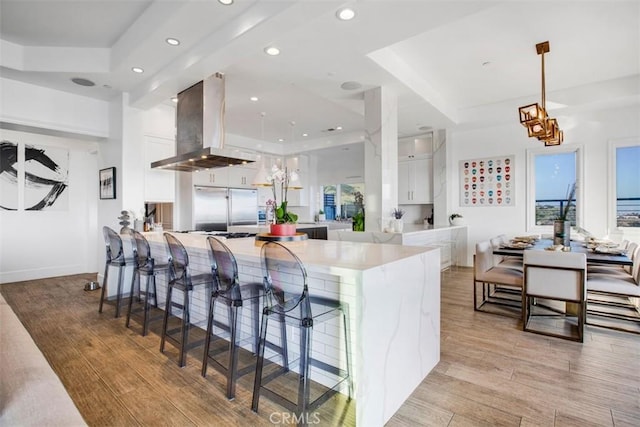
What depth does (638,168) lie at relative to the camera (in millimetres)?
4602

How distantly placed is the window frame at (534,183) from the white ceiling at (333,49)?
0.78 m

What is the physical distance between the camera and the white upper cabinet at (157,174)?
4.46 m

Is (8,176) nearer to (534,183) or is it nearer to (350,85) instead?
(350,85)

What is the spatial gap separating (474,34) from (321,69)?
160 centimetres

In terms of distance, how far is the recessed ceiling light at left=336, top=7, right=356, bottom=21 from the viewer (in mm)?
2361

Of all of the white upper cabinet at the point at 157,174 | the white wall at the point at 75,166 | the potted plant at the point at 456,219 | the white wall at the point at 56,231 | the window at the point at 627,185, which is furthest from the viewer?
the potted plant at the point at 456,219

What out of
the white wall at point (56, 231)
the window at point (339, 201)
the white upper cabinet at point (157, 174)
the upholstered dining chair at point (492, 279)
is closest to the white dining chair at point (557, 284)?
the upholstered dining chair at point (492, 279)

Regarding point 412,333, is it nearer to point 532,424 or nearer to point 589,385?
point 532,424

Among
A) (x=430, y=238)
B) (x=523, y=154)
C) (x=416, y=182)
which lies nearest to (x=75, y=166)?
(x=430, y=238)

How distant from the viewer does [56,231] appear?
5.57 metres

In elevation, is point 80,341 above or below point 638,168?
below

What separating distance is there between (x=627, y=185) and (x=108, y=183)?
7.73 metres

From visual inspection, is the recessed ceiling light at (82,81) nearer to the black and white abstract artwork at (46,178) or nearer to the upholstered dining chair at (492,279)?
the black and white abstract artwork at (46,178)

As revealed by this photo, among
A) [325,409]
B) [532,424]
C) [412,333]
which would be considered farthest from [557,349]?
[325,409]
